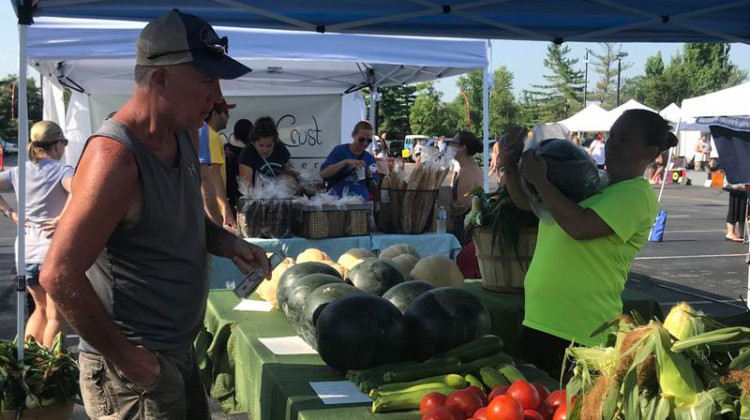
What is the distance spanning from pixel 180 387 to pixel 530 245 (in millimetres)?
2495

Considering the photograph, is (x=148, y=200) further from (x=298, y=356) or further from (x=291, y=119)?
(x=291, y=119)

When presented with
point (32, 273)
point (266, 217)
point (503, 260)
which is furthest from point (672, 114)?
point (32, 273)

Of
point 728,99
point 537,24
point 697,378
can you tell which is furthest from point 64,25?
point 728,99

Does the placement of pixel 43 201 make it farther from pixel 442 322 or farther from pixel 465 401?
pixel 465 401

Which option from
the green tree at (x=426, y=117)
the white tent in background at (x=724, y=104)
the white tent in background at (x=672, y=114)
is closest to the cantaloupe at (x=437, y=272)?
the white tent in background at (x=724, y=104)

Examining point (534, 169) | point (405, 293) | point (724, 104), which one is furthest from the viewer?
point (724, 104)

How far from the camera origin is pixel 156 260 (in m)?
2.07

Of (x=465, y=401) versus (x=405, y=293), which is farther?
(x=405, y=293)

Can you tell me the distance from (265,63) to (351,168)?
364 cm

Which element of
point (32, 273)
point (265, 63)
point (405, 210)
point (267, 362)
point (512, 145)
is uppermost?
point (265, 63)

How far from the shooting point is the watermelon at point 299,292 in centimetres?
355

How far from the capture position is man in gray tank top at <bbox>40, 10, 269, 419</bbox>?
184 centimetres

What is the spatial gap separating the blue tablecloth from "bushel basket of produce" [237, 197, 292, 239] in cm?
9

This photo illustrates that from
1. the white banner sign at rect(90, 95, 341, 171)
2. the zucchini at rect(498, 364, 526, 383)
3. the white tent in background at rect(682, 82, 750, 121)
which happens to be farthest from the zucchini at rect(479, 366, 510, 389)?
the white tent in background at rect(682, 82, 750, 121)
